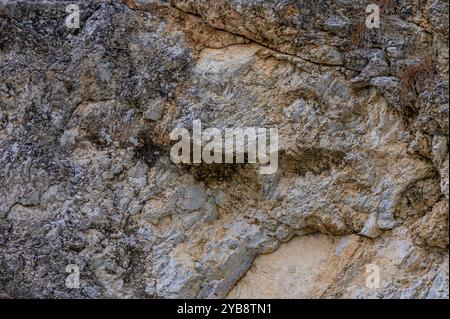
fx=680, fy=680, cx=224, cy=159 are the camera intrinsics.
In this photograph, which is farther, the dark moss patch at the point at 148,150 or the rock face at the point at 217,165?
the dark moss patch at the point at 148,150

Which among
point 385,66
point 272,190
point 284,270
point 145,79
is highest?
point 385,66

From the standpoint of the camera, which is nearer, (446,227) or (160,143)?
(446,227)

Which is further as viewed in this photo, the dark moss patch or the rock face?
the dark moss patch

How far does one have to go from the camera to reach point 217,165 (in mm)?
4527

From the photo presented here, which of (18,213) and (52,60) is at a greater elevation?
(52,60)

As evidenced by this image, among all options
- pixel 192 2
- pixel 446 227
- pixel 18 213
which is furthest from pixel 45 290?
pixel 446 227

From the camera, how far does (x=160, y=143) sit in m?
4.57

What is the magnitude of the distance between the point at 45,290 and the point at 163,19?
200 centimetres

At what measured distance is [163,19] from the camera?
4.71m

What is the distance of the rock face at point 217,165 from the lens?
4.32 meters

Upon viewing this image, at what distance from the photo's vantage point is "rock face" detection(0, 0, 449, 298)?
4324mm

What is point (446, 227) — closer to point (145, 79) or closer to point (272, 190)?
point (272, 190)
